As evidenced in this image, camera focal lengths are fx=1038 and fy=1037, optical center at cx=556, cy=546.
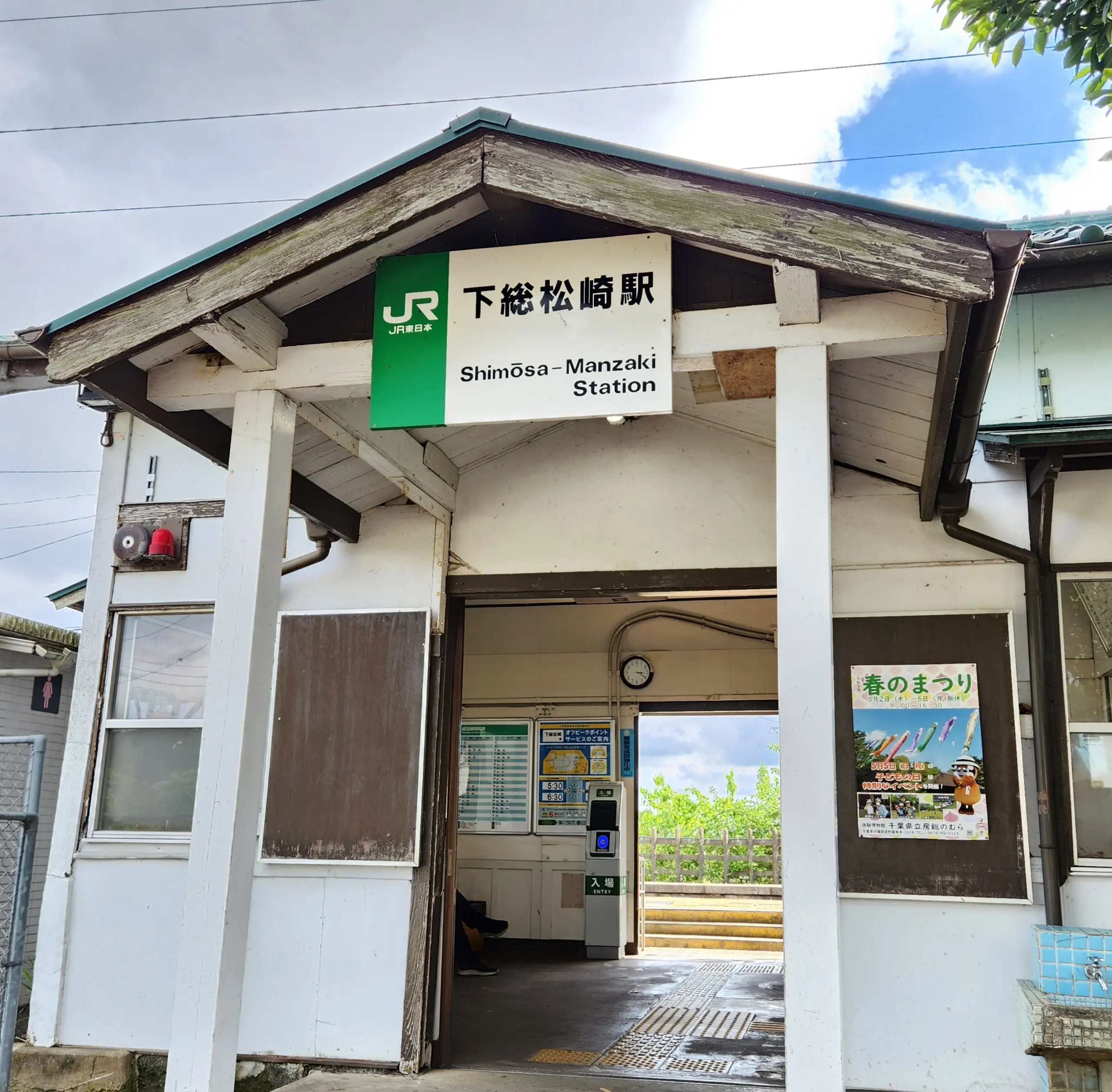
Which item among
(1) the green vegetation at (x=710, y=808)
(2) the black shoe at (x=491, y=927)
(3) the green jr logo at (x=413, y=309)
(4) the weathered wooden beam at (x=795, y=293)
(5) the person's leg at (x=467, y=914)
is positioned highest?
(3) the green jr logo at (x=413, y=309)

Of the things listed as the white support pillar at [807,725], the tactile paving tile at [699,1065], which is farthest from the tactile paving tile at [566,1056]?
the white support pillar at [807,725]

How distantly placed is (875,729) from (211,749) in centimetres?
303

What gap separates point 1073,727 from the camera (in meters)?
4.73

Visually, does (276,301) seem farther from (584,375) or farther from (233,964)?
(233,964)

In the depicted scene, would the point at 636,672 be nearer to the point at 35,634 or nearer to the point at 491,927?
the point at 491,927

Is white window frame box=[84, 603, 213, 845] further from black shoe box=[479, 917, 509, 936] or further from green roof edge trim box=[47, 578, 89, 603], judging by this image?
black shoe box=[479, 917, 509, 936]

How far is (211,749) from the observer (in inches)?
139

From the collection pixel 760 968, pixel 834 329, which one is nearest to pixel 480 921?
pixel 760 968

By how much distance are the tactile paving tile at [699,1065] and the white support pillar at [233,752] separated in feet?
8.82

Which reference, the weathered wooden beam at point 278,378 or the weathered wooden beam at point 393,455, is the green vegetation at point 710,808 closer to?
the weathered wooden beam at point 393,455

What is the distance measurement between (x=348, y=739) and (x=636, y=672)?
4873 mm

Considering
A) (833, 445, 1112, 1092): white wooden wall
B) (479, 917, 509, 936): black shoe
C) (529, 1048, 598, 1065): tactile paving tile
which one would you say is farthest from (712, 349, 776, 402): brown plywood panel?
(479, 917, 509, 936): black shoe

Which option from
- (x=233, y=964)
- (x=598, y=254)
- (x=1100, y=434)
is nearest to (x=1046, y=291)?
(x=1100, y=434)

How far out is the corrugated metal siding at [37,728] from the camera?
779 centimetres
